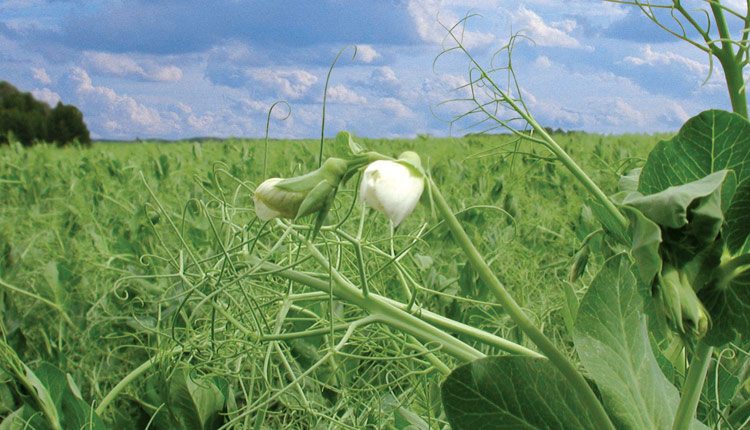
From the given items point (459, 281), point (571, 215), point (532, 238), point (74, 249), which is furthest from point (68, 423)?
point (571, 215)

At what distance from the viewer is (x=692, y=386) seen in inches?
27.6

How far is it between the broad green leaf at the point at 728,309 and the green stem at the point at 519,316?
121 millimetres

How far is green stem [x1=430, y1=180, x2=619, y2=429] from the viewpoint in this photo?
583 mm

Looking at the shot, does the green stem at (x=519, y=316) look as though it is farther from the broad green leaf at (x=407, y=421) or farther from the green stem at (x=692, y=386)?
the broad green leaf at (x=407, y=421)

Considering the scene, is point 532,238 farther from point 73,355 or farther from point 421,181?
point 421,181

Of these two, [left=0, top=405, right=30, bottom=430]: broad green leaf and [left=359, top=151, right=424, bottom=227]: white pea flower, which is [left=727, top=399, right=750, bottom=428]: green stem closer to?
[left=359, top=151, right=424, bottom=227]: white pea flower

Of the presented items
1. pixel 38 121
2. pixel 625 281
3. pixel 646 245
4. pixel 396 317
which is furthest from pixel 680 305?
pixel 38 121

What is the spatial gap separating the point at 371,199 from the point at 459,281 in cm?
107

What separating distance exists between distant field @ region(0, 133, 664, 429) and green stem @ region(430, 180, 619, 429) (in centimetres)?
3

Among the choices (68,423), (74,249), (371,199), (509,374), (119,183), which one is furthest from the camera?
(119,183)

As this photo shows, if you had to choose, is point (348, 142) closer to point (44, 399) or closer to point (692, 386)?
point (692, 386)

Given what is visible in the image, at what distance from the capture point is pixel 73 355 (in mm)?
1577

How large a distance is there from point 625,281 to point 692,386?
4.6 inches

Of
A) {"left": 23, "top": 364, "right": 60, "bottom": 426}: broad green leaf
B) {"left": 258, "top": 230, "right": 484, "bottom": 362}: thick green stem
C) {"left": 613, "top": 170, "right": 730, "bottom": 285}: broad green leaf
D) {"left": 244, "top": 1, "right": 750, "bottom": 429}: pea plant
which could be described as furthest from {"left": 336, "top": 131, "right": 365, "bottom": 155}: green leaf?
{"left": 23, "top": 364, "right": 60, "bottom": 426}: broad green leaf
